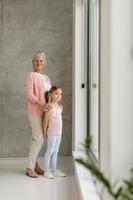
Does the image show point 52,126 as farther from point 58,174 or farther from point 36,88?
point 58,174

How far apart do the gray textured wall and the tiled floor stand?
25.5 inches

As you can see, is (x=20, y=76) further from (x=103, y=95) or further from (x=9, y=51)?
(x=103, y=95)

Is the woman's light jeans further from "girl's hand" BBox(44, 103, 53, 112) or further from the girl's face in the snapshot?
the girl's face

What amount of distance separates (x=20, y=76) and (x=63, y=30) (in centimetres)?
98

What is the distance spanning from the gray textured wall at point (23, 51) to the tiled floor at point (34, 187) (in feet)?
2.13

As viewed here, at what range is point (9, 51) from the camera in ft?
15.4

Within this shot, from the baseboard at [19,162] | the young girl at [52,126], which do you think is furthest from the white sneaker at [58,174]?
the baseboard at [19,162]

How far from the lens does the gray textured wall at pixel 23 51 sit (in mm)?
4691

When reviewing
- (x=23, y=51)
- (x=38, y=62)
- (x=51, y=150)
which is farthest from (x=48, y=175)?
(x=23, y=51)

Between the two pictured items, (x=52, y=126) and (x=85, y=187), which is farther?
(x=52, y=126)

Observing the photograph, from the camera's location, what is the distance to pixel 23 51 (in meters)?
4.73

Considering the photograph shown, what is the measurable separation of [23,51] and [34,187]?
2.13 m

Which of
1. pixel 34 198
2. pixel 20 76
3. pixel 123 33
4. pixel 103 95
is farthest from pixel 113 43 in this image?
pixel 20 76

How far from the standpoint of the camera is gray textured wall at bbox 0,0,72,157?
4.69m
